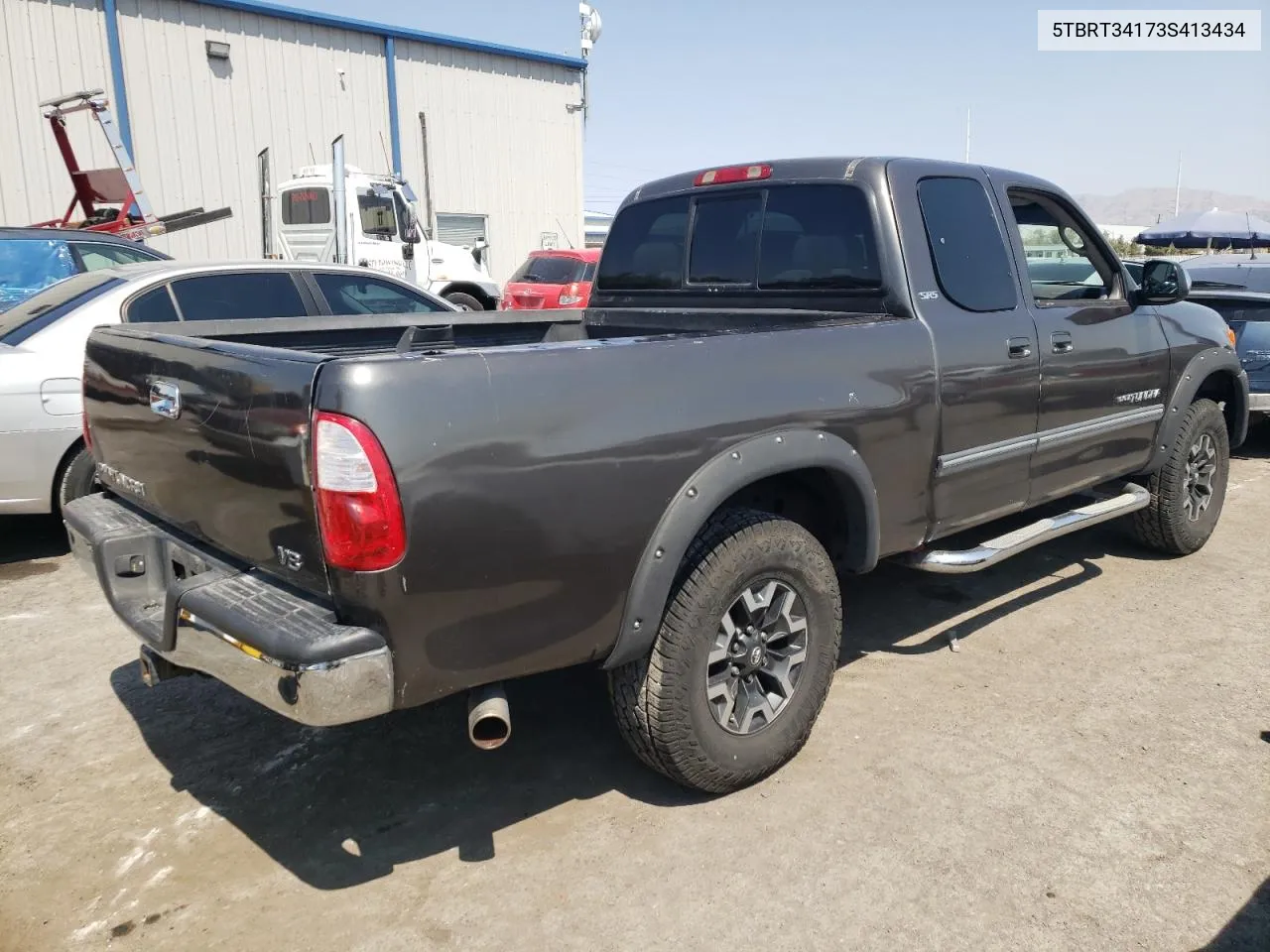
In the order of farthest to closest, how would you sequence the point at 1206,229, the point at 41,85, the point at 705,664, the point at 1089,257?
1. the point at 1206,229
2. the point at 41,85
3. the point at 1089,257
4. the point at 705,664

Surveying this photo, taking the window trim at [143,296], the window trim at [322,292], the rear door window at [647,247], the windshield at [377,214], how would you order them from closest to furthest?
1. the rear door window at [647,247]
2. the window trim at [143,296]
3. the window trim at [322,292]
4. the windshield at [377,214]

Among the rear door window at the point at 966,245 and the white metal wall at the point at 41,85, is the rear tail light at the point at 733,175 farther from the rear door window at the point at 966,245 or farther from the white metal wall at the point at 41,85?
the white metal wall at the point at 41,85

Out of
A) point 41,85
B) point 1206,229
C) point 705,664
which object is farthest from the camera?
point 1206,229

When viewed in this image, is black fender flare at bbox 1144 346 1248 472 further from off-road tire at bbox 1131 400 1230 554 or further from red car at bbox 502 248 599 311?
red car at bbox 502 248 599 311

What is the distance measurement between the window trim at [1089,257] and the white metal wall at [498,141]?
15.7 m

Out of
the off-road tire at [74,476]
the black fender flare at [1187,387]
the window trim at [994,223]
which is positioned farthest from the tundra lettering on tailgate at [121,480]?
the black fender flare at [1187,387]

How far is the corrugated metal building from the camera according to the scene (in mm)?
13984

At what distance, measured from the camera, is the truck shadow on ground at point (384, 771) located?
111 inches

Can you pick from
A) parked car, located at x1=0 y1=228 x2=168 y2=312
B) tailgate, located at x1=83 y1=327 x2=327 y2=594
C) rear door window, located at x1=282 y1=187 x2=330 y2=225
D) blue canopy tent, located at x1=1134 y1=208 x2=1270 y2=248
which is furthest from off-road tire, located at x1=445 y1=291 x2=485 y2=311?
blue canopy tent, located at x1=1134 y1=208 x2=1270 y2=248

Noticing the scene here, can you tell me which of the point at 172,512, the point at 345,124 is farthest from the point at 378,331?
the point at 345,124

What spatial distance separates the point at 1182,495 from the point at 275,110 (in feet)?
51.0

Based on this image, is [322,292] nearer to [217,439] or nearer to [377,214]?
[217,439]

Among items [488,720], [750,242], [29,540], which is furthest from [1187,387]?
[29,540]

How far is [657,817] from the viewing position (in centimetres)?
292
